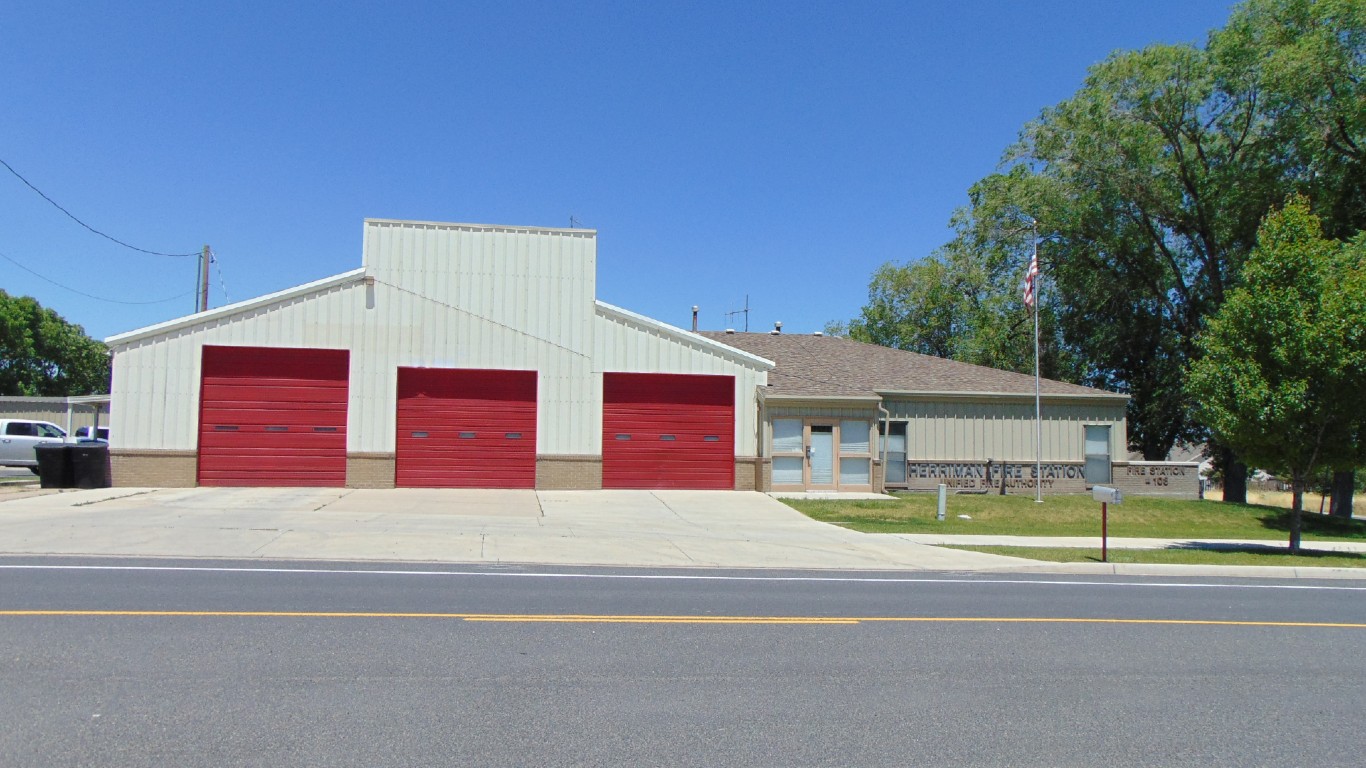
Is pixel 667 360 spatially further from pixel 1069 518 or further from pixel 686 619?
pixel 686 619

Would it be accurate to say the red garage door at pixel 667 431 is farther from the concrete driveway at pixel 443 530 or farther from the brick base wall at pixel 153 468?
the brick base wall at pixel 153 468

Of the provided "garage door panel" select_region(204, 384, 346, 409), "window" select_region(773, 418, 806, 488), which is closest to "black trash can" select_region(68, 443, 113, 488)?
"garage door panel" select_region(204, 384, 346, 409)

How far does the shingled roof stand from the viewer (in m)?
25.4

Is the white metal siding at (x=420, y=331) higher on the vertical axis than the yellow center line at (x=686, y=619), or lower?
higher

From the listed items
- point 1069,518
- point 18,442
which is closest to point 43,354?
point 18,442

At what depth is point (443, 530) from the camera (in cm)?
1593

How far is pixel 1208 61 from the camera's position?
100 ft

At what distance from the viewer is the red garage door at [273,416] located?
22.3 metres

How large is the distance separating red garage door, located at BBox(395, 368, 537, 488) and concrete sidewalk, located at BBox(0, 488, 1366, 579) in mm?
1644

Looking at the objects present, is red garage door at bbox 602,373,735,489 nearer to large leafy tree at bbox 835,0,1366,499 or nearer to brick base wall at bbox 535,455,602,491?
brick base wall at bbox 535,455,602,491

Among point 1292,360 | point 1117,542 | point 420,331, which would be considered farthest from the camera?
point 420,331

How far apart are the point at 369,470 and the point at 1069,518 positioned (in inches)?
660

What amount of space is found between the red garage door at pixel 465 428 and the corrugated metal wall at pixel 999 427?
10.4 metres

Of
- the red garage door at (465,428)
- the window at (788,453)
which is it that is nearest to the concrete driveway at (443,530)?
the red garage door at (465,428)
